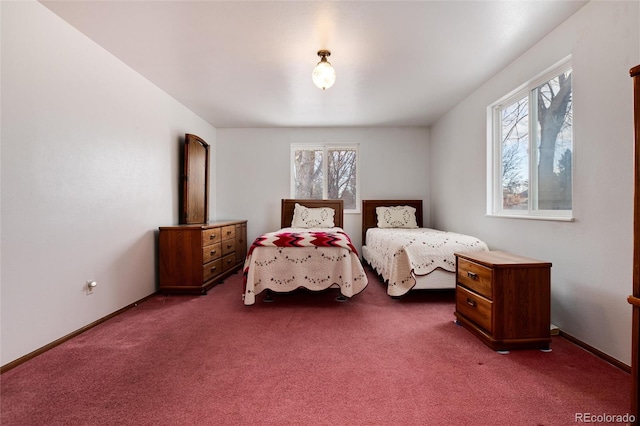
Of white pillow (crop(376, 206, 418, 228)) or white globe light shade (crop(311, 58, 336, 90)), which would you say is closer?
white globe light shade (crop(311, 58, 336, 90))

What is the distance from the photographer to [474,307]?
2.10 meters

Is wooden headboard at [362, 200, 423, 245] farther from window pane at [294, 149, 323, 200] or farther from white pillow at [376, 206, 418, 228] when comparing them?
window pane at [294, 149, 323, 200]

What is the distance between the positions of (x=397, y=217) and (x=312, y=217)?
1393 millimetres

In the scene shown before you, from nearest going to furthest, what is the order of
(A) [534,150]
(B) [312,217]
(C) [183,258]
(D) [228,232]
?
1. (A) [534,150]
2. (C) [183,258]
3. (D) [228,232]
4. (B) [312,217]

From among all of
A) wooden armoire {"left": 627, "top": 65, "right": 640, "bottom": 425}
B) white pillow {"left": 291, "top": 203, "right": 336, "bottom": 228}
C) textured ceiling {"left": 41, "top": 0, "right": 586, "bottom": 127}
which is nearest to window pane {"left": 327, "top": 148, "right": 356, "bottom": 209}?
white pillow {"left": 291, "top": 203, "right": 336, "bottom": 228}

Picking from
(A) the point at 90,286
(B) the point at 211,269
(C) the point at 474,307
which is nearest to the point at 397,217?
(C) the point at 474,307

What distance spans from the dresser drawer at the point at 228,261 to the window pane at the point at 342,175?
195cm

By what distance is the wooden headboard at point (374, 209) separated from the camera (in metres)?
4.81

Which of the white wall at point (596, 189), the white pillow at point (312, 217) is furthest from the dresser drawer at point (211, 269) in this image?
the white wall at point (596, 189)

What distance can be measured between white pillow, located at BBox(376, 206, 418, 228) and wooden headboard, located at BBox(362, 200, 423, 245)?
Answer: 13 cm

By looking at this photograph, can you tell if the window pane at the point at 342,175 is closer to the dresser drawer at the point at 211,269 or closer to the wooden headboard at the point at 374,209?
the wooden headboard at the point at 374,209

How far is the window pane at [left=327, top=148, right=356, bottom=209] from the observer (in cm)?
504

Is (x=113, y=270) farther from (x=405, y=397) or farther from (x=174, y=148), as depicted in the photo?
(x=405, y=397)

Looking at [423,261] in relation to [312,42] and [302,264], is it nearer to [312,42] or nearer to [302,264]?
[302,264]
